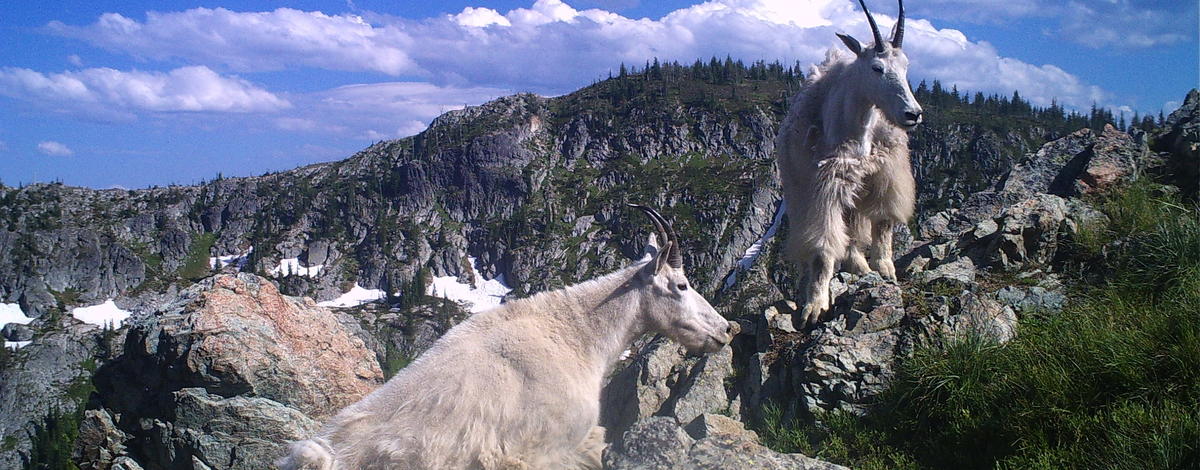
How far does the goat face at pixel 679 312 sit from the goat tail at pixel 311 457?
12.4ft

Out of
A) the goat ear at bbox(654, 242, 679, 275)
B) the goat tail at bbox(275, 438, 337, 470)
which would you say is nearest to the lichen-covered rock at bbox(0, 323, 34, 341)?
the goat tail at bbox(275, 438, 337, 470)

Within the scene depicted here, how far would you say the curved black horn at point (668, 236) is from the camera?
8.25m

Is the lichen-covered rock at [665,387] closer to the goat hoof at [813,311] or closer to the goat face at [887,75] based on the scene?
Answer: the goat hoof at [813,311]

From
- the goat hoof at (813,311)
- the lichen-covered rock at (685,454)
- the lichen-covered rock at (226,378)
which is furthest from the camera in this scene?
the goat hoof at (813,311)

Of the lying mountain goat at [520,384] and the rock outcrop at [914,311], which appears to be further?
the rock outcrop at [914,311]

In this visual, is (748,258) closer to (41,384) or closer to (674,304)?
(41,384)

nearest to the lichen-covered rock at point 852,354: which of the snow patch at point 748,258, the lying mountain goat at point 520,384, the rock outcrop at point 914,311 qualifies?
the rock outcrop at point 914,311

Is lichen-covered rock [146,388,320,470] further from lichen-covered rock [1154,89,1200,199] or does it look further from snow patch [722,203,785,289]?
snow patch [722,203,785,289]

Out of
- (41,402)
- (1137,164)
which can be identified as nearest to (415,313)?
(41,402)

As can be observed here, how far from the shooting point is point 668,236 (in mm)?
8383

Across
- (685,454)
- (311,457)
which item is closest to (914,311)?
(685,454)

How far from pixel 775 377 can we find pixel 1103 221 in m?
6.01

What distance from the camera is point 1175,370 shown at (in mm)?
6074

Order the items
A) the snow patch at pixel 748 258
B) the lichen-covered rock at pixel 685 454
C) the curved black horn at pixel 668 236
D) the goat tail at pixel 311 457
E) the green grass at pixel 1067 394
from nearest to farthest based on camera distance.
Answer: the green grass at pixel 1067 394 < the goat tail at pixel 311 457 < the lichen-covered rock at pixel 685 454 < the curved black horn at pixel 668 236 < the snow patch at pixel 748 258
